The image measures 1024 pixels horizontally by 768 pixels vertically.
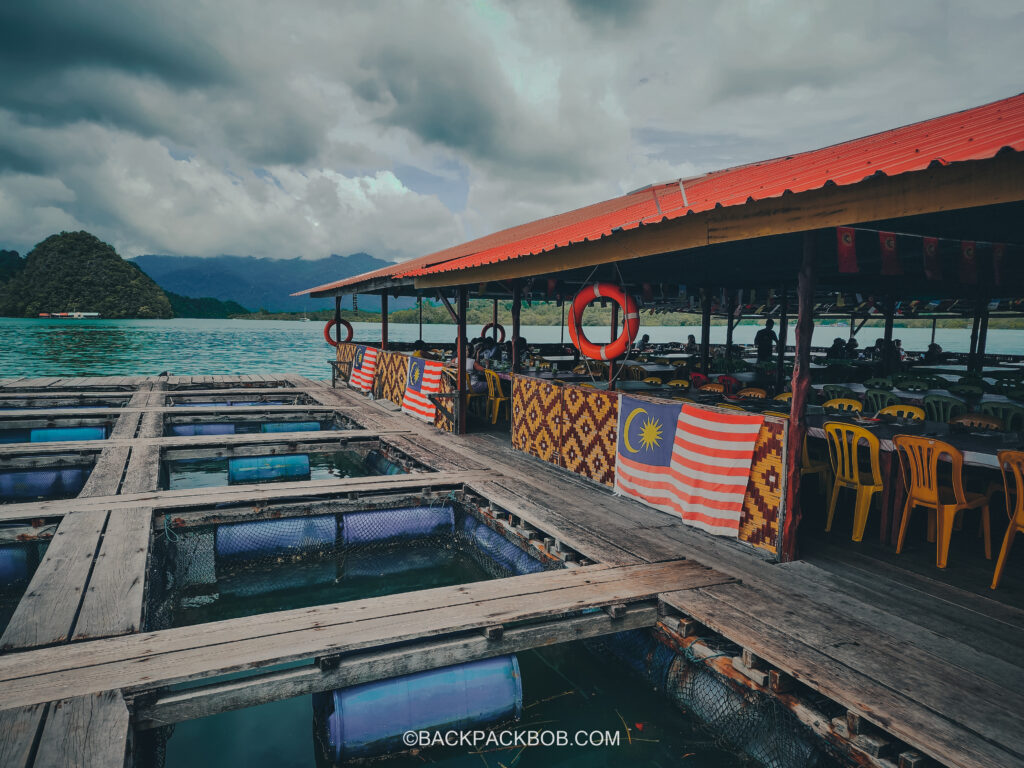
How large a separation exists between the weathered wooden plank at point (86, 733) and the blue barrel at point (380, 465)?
548cm

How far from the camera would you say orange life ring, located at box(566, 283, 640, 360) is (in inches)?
249

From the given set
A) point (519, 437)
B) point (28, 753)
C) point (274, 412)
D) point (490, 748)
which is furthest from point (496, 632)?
point (274, 412)

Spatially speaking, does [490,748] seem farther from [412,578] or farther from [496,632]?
[412,578]

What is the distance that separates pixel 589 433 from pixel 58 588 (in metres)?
5.09

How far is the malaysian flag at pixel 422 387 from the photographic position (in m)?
10.9

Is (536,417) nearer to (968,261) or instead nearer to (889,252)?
(889,252)

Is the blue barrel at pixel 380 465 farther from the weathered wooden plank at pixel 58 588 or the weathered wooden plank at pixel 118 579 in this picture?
the weathered wooden plank at pixel 58 588

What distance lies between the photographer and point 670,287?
12508 millimetres

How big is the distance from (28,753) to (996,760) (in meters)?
4.07

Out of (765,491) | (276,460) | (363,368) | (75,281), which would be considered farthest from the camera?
(75,281)

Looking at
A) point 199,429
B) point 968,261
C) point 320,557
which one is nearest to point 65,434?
point 199,429

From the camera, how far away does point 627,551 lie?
4.80 meters

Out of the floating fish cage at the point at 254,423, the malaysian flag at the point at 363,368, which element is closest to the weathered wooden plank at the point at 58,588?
the floating fish cage at the point at 254,423

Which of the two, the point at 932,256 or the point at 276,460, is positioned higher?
the point at 932,256
